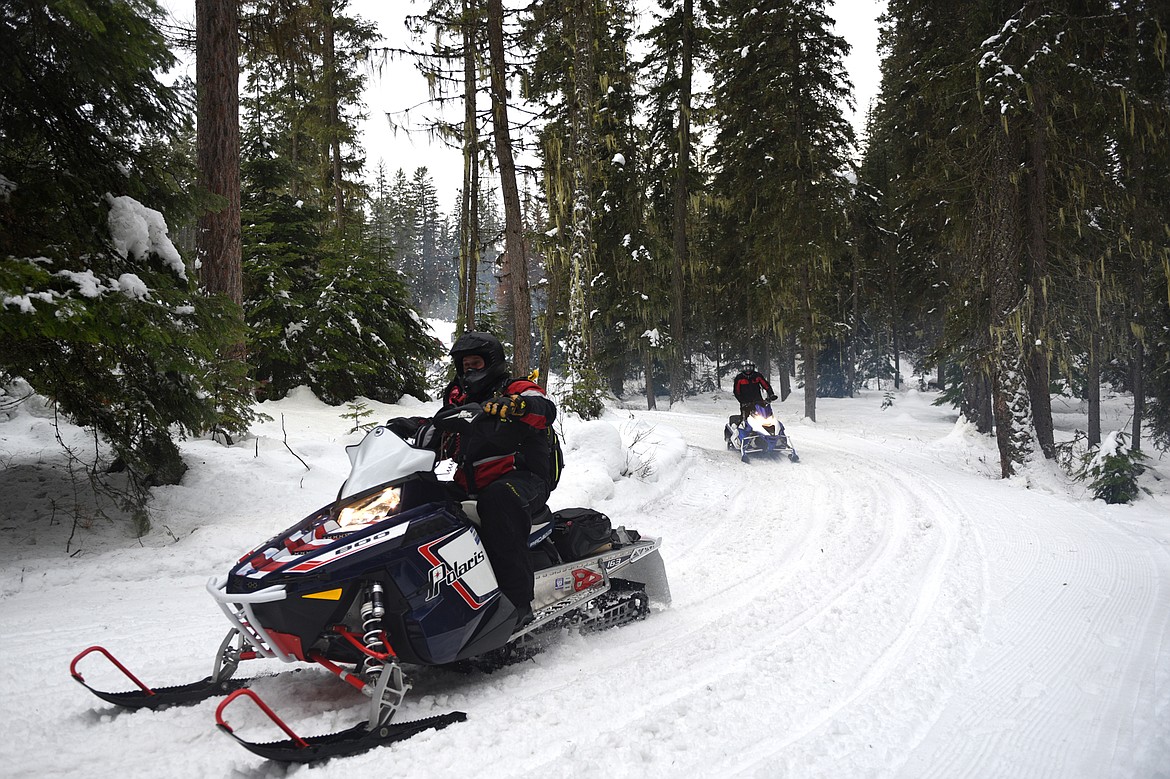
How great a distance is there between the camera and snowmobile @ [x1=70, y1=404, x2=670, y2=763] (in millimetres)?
2688

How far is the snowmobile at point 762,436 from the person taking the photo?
37.6ft

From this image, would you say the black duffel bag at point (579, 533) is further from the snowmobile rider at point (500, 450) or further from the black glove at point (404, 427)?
the black glove at point (404, 427)

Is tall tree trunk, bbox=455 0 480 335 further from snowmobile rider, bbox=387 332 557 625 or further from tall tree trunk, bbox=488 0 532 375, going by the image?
snowmobile rider, bbox=387 332 557 625

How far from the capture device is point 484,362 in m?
3.69

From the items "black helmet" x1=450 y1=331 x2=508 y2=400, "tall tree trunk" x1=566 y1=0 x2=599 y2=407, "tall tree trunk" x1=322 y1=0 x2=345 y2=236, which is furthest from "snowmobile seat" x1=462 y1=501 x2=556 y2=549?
"tall tree trunk" x1=322 y1=0 x2=345 y2=236

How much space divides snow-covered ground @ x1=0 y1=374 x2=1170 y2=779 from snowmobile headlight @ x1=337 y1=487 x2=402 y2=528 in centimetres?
92

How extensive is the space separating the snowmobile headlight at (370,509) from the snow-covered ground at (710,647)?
920 millimetres

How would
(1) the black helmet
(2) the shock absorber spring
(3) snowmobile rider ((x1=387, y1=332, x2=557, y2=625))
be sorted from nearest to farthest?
(2) the shock absorber spring < (3) snowmobile rider ((x1=387, y1=332, x2=557, y2=625)) < (1) the black helmet

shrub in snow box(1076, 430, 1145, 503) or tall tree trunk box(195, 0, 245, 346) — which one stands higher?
tall tree trunk box(195, 0, 245, 346)

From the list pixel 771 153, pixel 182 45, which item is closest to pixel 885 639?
pixel 182 45

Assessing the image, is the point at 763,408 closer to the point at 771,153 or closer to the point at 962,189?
the point at 962,189

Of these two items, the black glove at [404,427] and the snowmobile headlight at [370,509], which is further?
the black glove at [404,427]

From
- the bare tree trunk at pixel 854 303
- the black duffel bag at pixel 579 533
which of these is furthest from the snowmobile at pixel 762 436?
the bare tree trunk at pixel 854 303

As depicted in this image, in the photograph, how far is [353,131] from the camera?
60.8 ft
